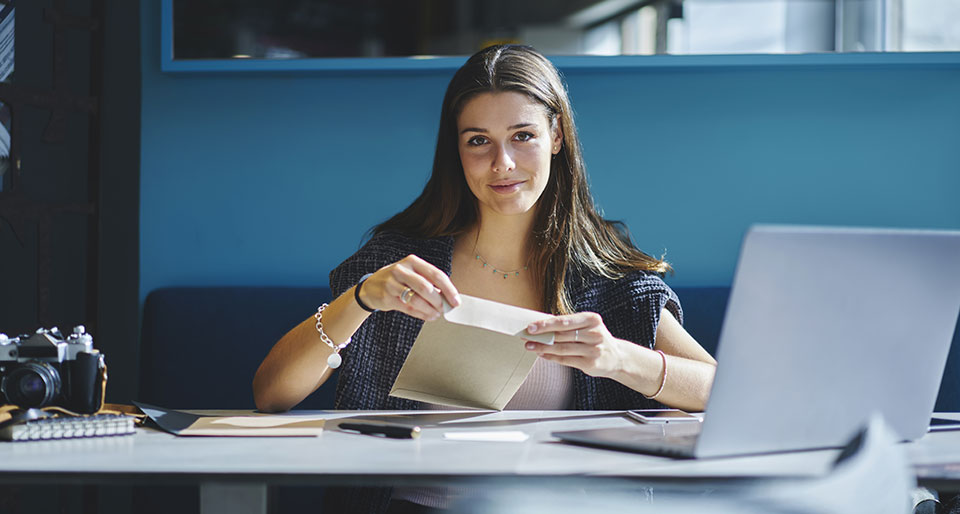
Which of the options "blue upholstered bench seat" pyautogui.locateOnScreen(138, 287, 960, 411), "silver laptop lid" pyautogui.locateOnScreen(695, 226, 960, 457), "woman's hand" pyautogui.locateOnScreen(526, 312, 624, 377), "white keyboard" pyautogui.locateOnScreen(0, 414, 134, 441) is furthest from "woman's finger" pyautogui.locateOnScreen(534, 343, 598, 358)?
"blue upholstered bench seat" pyautogui.locateOnScreen(138, 287, 960, 411)

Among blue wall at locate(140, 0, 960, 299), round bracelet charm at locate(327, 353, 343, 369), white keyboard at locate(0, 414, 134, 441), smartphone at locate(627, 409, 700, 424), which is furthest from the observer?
blue wall at locate(140, 0, 960, 299)

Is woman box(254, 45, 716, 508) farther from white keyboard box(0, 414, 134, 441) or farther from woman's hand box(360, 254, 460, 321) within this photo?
white keyboard box(0, 414, 134, 441)

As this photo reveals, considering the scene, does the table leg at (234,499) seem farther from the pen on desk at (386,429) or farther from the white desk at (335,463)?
the pen on desk at (386,429)

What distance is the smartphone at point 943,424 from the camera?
1168 millimetres

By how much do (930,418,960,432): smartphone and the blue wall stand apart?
0.84 metres

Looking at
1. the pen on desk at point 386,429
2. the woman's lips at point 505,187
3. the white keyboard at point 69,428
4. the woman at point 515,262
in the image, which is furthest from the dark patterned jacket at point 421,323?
the white keyboard at point 69,428

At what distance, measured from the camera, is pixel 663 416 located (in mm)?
1285

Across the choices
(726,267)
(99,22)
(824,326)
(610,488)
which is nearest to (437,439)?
(610,488)

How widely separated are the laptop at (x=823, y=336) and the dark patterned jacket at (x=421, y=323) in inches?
20.6

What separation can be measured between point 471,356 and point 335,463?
0.32 metres

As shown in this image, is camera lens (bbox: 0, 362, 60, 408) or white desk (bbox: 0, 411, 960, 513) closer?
white desk (bbox: 0, 411, 960, 513)

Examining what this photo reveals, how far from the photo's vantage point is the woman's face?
158cm

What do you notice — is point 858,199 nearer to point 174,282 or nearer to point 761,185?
point 761,185

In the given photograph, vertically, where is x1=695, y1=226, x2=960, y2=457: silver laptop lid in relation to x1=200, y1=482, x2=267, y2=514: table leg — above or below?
above
